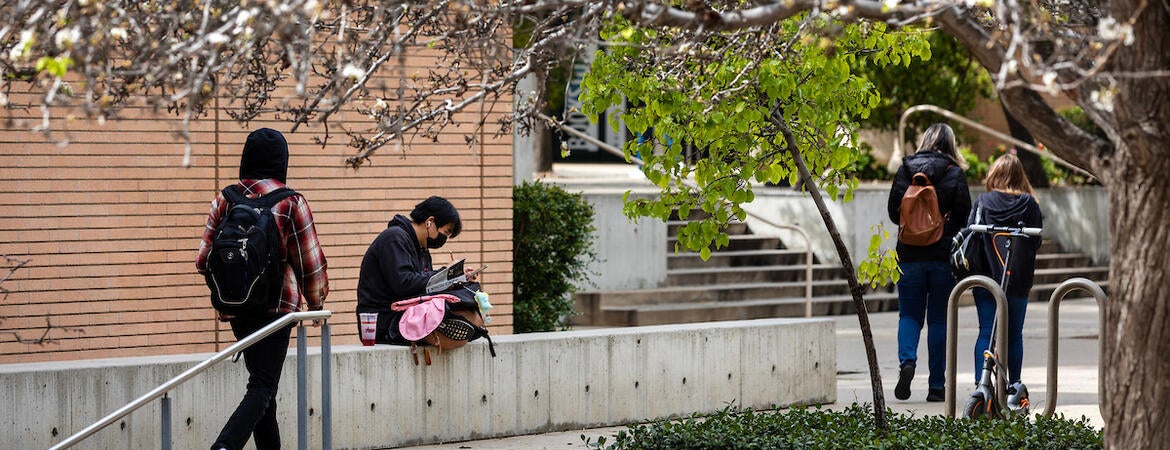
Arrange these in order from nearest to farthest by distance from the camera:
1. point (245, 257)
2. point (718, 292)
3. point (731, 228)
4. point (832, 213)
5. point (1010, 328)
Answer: point (245, 257), point (1010, 328), point (718, 292), point (731, 228), point (832, 213)

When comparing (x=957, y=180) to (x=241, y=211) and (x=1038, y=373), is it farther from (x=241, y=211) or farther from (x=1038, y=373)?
(x=241, y=211)

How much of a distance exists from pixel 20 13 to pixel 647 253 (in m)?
11.4

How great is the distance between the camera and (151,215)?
9.37 metres

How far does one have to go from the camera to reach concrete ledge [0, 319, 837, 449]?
7156 millimetres

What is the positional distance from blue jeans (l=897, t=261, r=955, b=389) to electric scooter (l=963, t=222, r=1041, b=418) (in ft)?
1.45

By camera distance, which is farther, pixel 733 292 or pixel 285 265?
pixel 733 292

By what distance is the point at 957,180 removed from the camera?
9422 mm

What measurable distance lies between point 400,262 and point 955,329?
2.85 m

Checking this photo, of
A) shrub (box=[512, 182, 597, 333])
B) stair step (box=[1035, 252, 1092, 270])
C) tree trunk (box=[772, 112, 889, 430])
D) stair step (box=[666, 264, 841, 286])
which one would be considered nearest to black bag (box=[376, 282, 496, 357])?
tree trunk (box=[772, 112, 889, 430])

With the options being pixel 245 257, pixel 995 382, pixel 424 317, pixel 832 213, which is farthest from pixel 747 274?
pixel 245 257

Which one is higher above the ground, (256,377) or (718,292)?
(256,377)

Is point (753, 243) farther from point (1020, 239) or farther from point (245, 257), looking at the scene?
point (245, 257)

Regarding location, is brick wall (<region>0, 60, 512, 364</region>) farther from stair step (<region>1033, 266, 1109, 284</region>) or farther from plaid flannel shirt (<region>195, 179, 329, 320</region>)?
stair step (<region>1033, 266, 1109, 284</region>)

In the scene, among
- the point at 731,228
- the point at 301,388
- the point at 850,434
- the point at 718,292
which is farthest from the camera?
the point at 731,228
